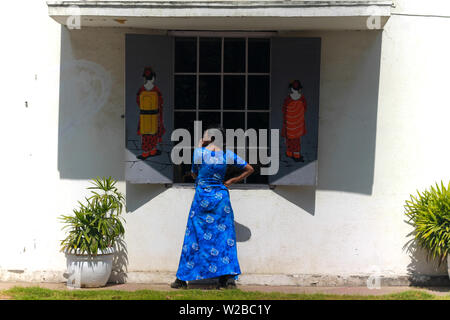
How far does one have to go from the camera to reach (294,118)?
25.0 feet

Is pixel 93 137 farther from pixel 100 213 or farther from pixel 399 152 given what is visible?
pixel 399 152

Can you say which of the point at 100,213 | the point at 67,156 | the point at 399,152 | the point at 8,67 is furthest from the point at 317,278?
the point at 8,67

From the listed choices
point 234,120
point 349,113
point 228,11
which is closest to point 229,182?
point 234,120

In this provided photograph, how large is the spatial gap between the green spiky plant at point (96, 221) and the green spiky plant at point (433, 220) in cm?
322

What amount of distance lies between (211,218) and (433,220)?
93.1 inches

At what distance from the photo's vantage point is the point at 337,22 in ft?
23.7

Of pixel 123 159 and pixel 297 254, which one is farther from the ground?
pixel 123 159

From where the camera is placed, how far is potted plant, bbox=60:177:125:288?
7.40 m

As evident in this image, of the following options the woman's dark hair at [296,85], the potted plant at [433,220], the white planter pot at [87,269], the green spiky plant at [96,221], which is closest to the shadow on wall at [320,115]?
the green spiky plant at [96,221]

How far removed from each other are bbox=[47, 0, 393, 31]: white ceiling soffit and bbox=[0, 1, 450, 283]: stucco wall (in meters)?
0.68

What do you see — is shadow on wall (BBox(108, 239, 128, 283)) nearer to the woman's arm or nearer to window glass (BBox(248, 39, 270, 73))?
the woman's arm

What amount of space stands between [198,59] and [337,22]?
64.8 inches

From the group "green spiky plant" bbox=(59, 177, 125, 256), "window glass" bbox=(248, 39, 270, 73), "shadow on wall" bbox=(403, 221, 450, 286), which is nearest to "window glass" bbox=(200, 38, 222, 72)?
"window glass" bbox=(248, 39, 270, 73)

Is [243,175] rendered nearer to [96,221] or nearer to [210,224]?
[210,224]
